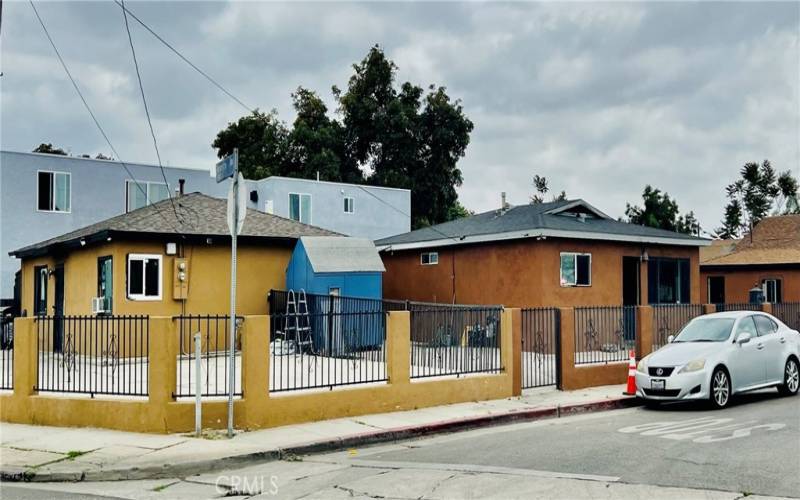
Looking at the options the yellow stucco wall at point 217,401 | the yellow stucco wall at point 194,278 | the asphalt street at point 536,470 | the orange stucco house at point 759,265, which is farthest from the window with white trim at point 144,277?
the orange stucco house at point 759,265

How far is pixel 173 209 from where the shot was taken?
75.7 feet

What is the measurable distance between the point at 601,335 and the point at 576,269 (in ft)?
23.5

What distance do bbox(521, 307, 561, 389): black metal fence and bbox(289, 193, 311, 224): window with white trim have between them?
23.5 metres

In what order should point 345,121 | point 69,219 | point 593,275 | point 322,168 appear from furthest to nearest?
1. point 345,121
2. point 322,168
3. point 69,219
4. point 593,275

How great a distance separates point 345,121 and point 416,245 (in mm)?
28296

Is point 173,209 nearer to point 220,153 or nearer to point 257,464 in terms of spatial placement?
point 257,464

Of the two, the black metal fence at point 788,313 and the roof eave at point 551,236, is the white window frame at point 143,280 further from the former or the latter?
the black metal fence at point 788,313

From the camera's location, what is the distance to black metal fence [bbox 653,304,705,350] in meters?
17.4

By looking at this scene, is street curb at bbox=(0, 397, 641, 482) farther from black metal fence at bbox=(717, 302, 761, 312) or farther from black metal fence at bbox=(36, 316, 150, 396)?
black metal fence at bbox=(717, 302, 761, 312)

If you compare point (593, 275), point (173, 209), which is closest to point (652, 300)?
point (593, 275)

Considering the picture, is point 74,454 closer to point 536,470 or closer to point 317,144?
point 536,470

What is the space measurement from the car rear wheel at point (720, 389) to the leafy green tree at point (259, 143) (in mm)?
39755

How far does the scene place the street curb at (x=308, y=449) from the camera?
8.71m

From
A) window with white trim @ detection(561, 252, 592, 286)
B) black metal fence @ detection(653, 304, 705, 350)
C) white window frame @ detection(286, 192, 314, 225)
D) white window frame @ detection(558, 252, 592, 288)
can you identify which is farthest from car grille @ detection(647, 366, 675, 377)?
white window frame @ detection(286, 192, 314, 225)
